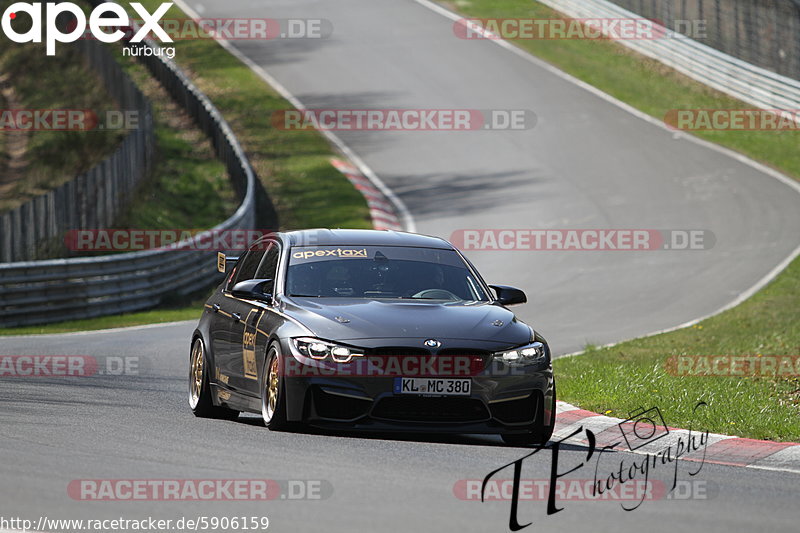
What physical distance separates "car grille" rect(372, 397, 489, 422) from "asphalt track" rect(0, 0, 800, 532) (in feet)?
0.69

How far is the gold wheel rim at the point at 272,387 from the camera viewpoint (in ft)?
32.2

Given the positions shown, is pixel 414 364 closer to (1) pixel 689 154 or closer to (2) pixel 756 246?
(2) pixel 756 246

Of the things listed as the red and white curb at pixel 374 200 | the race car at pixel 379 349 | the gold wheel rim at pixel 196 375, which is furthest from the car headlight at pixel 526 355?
the red and white curb at pixel 374 200

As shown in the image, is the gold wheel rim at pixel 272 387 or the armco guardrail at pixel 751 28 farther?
the armco guardrail at pixel 751 28

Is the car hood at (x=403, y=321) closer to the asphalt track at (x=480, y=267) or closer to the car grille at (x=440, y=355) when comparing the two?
the car grille at (x=440, y=355)

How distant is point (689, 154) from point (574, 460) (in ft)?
91.1

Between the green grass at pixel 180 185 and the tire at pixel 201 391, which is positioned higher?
the tire at pixel 201 391

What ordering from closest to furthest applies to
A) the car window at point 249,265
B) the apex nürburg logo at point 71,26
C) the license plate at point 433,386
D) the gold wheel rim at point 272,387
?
1. the license plate at point 433,386
2. the gold wheel rim at point 272,387
3. the car window at point 249,265
4. the apex nürburg logo at point 71,26

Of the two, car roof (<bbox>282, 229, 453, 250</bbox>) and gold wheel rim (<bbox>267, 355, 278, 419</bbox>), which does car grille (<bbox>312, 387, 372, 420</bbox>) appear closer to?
gold wheel rim (<bbox>267, 355, 278, 419</bbox>)

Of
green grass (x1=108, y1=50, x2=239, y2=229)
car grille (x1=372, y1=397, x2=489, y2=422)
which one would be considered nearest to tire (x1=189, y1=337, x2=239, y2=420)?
car grille (x1=372, y1=397, x2=489, y2=422)

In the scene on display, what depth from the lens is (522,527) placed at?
6934 millimetres

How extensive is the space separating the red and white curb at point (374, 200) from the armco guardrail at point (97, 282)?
4687 mm

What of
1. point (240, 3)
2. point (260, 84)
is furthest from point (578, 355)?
point (240, 3)

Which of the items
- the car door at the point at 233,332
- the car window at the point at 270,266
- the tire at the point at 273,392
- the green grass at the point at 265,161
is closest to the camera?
the tire at the point at 273,392
